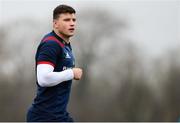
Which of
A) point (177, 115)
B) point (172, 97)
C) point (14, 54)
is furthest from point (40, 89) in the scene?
point (172, 97)

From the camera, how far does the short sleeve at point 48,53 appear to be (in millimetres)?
7141

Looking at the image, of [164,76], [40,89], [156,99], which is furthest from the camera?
[156,99]

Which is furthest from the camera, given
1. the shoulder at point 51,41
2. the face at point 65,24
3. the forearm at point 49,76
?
the face at point 65,24

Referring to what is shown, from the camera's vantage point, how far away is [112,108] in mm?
46188

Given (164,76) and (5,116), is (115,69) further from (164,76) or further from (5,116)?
(5,116)

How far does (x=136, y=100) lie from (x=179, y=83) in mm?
3480

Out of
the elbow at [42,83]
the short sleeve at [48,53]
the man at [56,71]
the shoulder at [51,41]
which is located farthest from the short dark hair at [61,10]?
the elbow at [42,83]

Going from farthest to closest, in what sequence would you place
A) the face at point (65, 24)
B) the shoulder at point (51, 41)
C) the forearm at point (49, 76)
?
1. the face at point (65, 24)
2. the shoulder at point (51, 41)
3. the forearm at point (49, 76)

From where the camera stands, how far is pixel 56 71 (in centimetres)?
728

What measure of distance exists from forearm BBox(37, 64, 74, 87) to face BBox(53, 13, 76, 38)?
429mm

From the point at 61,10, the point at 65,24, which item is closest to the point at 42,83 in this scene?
the point at 65,24

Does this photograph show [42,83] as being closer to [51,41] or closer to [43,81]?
[43,81]

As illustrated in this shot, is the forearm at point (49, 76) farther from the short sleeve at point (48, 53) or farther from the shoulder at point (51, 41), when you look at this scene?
the shoulder at point (51, 41)

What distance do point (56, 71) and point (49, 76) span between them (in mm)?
220
